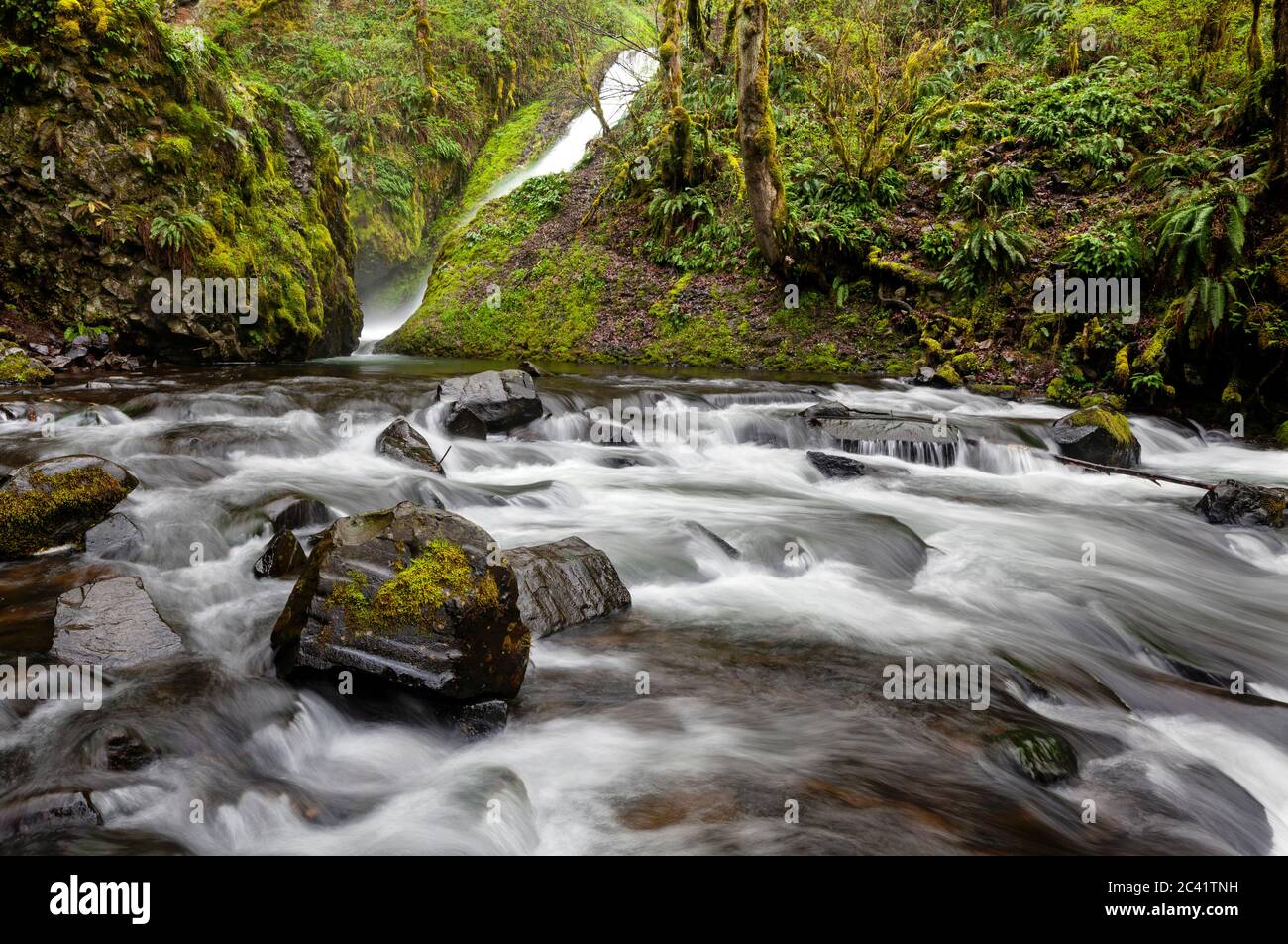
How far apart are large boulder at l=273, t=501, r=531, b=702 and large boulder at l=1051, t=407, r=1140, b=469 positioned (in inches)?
319

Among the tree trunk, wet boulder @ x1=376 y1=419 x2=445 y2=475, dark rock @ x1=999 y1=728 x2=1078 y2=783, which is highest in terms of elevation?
the tree trunk

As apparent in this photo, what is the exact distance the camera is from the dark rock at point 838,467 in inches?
336

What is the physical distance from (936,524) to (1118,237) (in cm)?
818

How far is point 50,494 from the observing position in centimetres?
481

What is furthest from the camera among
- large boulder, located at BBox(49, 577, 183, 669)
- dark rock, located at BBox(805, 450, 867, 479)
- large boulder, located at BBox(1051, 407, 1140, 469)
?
large boulder, located at BBox(1051, 407, 1140, 469)

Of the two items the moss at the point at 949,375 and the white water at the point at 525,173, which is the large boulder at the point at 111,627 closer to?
the moss at the point at 949,375

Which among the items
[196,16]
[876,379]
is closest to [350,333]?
[876,379]

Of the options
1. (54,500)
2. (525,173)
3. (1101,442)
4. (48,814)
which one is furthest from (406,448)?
(525,173)

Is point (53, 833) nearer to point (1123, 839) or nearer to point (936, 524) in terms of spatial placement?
point (1123, 839)

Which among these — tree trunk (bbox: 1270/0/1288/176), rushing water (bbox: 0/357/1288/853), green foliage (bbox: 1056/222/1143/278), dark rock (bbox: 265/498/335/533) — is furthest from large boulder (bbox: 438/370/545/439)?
tree trunk (bbox: 1270/0/1288/176)

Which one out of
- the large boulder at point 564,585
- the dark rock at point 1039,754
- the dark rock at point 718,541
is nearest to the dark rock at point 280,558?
the large boulder at point 564,585

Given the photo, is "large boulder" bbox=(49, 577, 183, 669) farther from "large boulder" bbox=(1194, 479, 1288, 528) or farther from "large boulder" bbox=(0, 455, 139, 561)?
"large boulder" bbox=(1194, 479, 1288, 528)

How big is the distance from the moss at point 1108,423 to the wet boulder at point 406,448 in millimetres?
7928

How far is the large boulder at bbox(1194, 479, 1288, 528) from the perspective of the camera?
670cm
